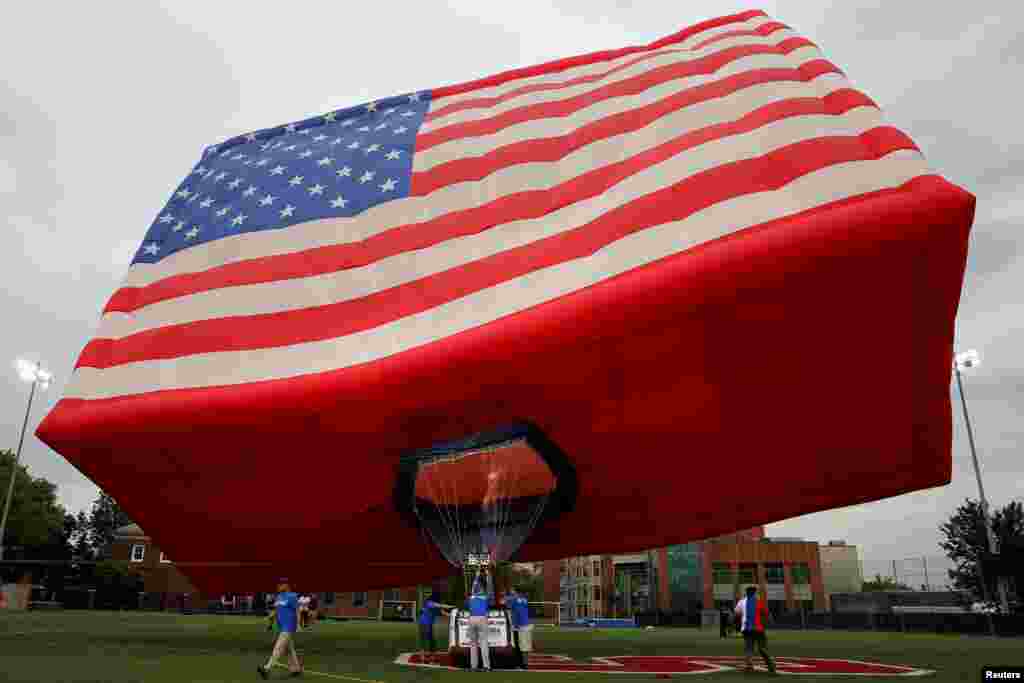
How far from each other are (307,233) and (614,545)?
42.1ft

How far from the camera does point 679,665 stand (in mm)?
17250

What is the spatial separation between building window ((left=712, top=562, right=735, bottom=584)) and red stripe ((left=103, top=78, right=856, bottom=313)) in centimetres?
7166

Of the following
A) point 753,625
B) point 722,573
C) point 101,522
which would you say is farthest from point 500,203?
point 101,522

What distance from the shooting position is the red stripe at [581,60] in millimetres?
22484

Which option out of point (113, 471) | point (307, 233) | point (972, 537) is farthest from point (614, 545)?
point (972, 537)

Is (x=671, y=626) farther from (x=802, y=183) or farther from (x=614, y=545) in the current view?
(x=802, y=183)

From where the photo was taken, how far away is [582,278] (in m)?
15.5

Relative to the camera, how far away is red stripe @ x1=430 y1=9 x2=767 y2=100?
2248 centimetres

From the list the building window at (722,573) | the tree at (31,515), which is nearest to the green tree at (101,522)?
the tree at (31,515)

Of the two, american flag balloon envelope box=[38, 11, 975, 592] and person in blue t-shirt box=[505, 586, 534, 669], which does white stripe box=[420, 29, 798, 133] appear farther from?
person in blue t-shirt box=[505, 586, 534, 669]

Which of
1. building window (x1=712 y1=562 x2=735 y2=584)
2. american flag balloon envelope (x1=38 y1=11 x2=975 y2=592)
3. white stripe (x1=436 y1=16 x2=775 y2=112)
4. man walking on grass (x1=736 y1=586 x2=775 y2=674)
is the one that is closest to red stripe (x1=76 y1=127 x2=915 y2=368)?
american flag balloon envelope (x1=38 y1=11 x2=975 y2=592)

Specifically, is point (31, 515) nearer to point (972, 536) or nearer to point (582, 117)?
point (582, 117)

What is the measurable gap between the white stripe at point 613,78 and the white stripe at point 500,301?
737 cm

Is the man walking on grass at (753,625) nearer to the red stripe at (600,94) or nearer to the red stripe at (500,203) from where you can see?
the red stripe at (500,203)
